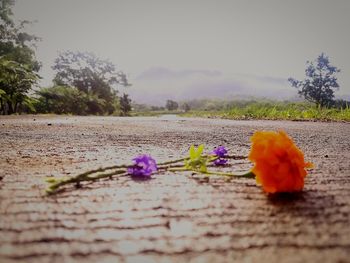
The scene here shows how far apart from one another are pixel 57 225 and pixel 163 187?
0.61 metres

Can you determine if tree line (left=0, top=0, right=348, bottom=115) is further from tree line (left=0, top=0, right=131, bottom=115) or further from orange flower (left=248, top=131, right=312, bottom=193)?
orange flower (left=248, top=131, right=312, bottom=193)

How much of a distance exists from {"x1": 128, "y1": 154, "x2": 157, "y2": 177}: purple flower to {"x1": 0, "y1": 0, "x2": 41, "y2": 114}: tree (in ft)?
50.0

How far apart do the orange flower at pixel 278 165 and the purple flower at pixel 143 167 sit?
635mm

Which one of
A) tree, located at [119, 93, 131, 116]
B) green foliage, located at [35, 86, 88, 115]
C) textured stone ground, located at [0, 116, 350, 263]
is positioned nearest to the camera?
textured stone ground, located at [0, 116, 350, 263]

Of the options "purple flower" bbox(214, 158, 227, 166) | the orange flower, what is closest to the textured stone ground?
the orange flower

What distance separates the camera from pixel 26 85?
1894 cm

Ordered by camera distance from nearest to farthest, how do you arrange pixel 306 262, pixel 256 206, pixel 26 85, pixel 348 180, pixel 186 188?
pixel 306 262, pixel 256 206, pixel 186 188, pixel 348 180, pixel 26 85

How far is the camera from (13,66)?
17.2 metres

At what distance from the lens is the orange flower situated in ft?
4.53

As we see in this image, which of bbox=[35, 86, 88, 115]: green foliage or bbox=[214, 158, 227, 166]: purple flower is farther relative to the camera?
bbox=[35, 86, 88, 115]: green foliage

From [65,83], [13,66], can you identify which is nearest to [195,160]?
[13,66]

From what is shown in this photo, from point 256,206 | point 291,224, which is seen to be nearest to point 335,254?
point 291,224

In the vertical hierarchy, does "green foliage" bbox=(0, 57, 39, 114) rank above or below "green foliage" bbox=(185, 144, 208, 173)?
above

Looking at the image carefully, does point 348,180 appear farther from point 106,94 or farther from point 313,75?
point 106,94
